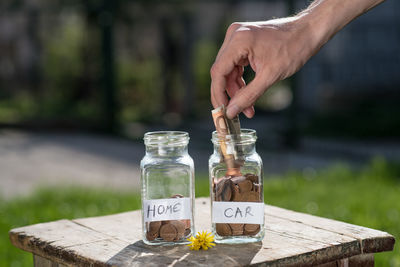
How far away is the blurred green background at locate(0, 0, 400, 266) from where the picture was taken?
485cm

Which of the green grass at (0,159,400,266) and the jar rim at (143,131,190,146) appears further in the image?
the green grass at (0,159,400,266)

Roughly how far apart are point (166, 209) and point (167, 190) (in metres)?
0.08

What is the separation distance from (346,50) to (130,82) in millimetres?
3667

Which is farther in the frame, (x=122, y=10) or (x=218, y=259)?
(x=122, y=10)

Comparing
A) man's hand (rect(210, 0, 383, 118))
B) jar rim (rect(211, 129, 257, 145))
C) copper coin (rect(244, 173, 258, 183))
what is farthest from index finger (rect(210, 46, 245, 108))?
copper coin (rect(244, 173, 258, 183))

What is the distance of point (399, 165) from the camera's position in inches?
217

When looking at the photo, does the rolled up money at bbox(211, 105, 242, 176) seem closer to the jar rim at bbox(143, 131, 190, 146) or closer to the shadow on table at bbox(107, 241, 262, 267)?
the jar rim at bbox(143, 131, 190, 146)

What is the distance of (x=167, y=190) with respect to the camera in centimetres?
182

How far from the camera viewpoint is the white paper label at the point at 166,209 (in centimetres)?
176

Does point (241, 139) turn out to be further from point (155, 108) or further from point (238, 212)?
point (155, 108)

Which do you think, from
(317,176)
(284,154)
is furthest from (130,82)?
(317,176)

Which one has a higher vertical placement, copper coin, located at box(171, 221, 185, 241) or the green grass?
copper coin, located at box(171, 221, 185, 241)

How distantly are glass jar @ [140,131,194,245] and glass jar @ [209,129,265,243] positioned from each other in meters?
0.08

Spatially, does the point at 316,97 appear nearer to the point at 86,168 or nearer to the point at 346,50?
the point at 346,50
